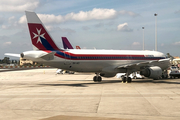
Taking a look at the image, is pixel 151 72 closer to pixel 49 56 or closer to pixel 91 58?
pixel 91 58

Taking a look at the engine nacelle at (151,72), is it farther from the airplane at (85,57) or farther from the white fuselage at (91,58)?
the white fuselage at (91,58)

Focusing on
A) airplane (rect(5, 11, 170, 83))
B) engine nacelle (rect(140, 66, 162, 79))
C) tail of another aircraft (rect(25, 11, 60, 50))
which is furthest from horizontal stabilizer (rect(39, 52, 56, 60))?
engine nacelle (rect(140, 66, 162, 79))

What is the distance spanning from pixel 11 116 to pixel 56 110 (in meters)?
2.39

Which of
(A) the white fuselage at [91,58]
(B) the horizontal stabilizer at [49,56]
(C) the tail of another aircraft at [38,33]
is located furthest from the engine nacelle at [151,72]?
(C) the tail of another aircraft at [38,33]

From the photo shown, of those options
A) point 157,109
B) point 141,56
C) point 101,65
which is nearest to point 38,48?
point 101,65

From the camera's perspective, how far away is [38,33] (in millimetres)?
26156

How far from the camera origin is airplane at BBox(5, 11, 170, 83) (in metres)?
25.9

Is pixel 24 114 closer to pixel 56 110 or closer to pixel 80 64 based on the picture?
pixel 56 110

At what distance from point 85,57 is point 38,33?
255 inches

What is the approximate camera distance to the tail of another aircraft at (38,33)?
25.7 metres

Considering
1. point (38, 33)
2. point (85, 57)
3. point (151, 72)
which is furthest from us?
point (151, 72)

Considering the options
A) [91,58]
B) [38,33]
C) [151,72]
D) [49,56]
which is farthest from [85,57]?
[151,72]

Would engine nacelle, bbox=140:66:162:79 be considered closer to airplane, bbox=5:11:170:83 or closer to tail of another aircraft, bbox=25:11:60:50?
airplane, bbox=5:11:170:83

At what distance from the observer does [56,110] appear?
12.2 metres
